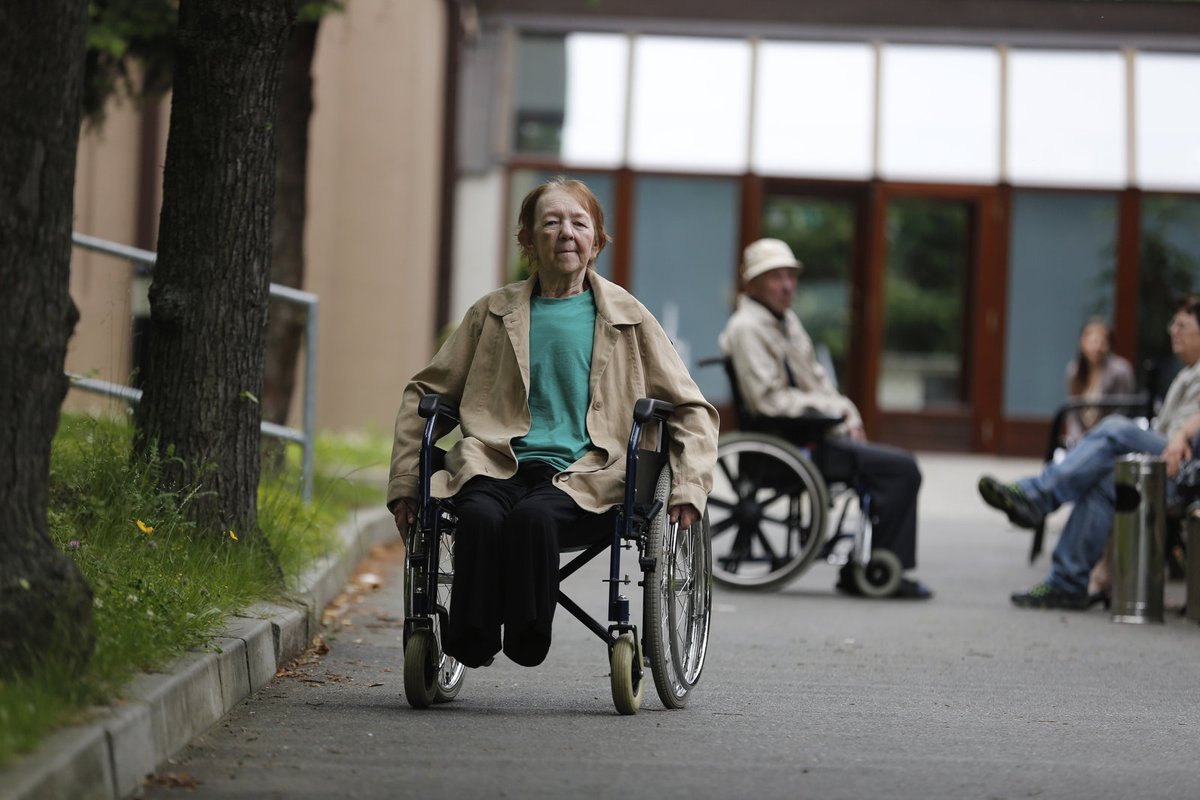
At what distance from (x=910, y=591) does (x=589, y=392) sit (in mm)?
4013

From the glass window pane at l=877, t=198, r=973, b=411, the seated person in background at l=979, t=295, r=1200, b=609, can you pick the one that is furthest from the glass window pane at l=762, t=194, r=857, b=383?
the seated person in background at l=979, t=295, r=1200, b=609

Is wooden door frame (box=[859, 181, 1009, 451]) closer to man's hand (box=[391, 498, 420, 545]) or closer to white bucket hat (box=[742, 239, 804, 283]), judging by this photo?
white bucket hat (box=[742, 239, 804, 283])

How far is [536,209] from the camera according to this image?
5.94 metres

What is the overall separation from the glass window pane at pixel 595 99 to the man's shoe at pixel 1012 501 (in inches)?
481

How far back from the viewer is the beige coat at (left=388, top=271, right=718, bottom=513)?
18.4 feet

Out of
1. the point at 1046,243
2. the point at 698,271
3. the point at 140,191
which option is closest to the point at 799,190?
the point at 698,271

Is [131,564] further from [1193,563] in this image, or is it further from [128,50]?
[128,50]

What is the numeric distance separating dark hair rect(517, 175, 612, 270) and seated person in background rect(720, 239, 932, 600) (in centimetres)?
330

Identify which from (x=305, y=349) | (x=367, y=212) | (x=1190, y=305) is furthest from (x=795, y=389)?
(x=367, y=212)

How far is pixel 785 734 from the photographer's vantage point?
212 inches

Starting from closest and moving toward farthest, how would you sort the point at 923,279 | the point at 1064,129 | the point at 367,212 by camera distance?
1. the point at 367,212
2. the point at 1064,129
3. the point at 923,279

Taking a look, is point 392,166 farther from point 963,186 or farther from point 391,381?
point 963,186

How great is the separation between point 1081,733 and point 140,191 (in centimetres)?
1379

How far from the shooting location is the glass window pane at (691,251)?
20828 mm
